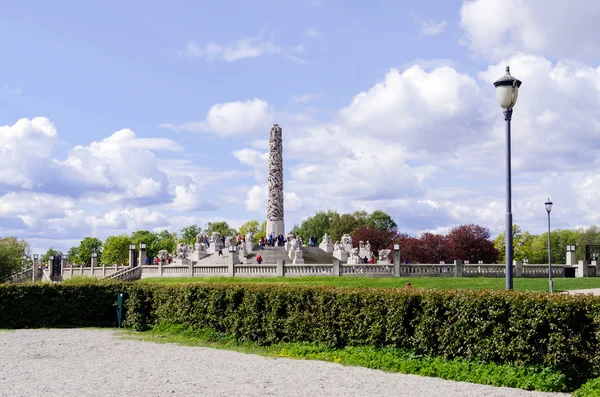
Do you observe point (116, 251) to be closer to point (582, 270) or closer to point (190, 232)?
point (190, 232)

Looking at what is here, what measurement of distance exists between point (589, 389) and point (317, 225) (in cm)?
11578

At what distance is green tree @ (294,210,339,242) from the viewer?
419 ft

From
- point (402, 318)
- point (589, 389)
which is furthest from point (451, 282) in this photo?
point (589, 389)

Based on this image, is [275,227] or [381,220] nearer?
[275,227]

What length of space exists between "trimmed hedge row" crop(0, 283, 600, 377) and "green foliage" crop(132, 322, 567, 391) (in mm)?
217

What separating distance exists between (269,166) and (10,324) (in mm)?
49737

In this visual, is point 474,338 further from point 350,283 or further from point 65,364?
point 350,283

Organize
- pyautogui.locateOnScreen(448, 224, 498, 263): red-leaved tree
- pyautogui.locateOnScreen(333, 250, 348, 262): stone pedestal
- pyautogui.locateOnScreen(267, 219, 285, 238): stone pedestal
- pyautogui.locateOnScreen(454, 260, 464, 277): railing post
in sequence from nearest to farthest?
pyautogui.locateOnScreen(454, 260, 464, 277): railing post
pyautogui.locateOnScreen(333, 250, 348, 262): stone pedestal
pyautogui.locateOnScreen(267, 219, 285, 238): stone pedestal
pyautogui.locateOnScreen(448, 224, 498, 263): red-leaved tree

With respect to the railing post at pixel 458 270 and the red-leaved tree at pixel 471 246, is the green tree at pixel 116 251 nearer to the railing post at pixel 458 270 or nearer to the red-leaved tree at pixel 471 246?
the red-leaved tree at pixel 471 246

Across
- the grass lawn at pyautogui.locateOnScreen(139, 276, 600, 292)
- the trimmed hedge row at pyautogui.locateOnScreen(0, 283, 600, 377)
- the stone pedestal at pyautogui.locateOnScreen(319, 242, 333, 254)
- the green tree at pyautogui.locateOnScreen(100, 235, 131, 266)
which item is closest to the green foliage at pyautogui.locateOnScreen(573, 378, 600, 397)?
the trimmed hedge row at pyautogui.locateOnScreen(0, 283, 600, 377)

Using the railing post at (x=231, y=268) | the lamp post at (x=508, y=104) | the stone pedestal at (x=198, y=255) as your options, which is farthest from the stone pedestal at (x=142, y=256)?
the lamp post at (x=508, y=104)

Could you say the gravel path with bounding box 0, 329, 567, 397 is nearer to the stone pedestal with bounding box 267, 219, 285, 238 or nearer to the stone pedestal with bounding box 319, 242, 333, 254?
the stone pedestal with bounding box 319, 242, 333, 254

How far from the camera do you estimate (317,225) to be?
12862 centimetres

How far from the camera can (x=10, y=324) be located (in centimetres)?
2773
